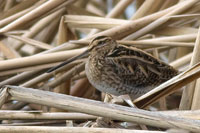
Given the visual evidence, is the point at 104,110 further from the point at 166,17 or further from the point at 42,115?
the point at 166,17

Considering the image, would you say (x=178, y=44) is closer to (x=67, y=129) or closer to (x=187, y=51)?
(x=187, y=51)

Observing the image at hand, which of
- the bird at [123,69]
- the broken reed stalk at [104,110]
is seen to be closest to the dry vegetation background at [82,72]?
the broken reed stalk at [104,110]

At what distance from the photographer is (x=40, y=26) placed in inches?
141

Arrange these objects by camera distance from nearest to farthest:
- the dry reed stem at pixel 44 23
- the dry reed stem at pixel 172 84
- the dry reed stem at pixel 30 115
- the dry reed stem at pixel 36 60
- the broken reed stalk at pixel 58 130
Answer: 1. the broken reed stalk at pixel 58 130
2. the dry reed stem at pixel 30 115
3. the dry reed stem at pixel 172 84
4. the dry reed stem at pixel 36 60
5. the dry reed stem at pixel 44 23

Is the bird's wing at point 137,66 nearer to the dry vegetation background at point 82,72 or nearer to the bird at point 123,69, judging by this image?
the bird at point 123,69

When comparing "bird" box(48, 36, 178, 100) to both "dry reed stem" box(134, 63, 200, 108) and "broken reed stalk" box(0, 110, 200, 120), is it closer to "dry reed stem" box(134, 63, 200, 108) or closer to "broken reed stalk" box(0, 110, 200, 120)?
"dry reed stem" box(134, 63, 200, 108)

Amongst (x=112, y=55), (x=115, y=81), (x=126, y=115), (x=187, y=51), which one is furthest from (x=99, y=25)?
(x=126, y=115)

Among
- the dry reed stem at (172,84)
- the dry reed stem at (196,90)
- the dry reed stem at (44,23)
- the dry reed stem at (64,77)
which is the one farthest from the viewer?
the dry reed stem at (44,23)

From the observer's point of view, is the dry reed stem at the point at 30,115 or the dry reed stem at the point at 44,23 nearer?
the dry reed stem at the point at 30,115

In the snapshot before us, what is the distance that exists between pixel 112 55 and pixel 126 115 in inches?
48.1

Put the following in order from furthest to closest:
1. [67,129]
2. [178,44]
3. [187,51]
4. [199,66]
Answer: [187,51] → [178,44] → [199,66] → [67,129]

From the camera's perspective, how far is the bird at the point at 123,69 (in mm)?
2924

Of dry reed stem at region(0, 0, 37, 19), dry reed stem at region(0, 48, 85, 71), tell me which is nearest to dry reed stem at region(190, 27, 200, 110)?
dry reed stem at region(0, 48, 85, 71)

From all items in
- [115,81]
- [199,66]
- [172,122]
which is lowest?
[172,122]
